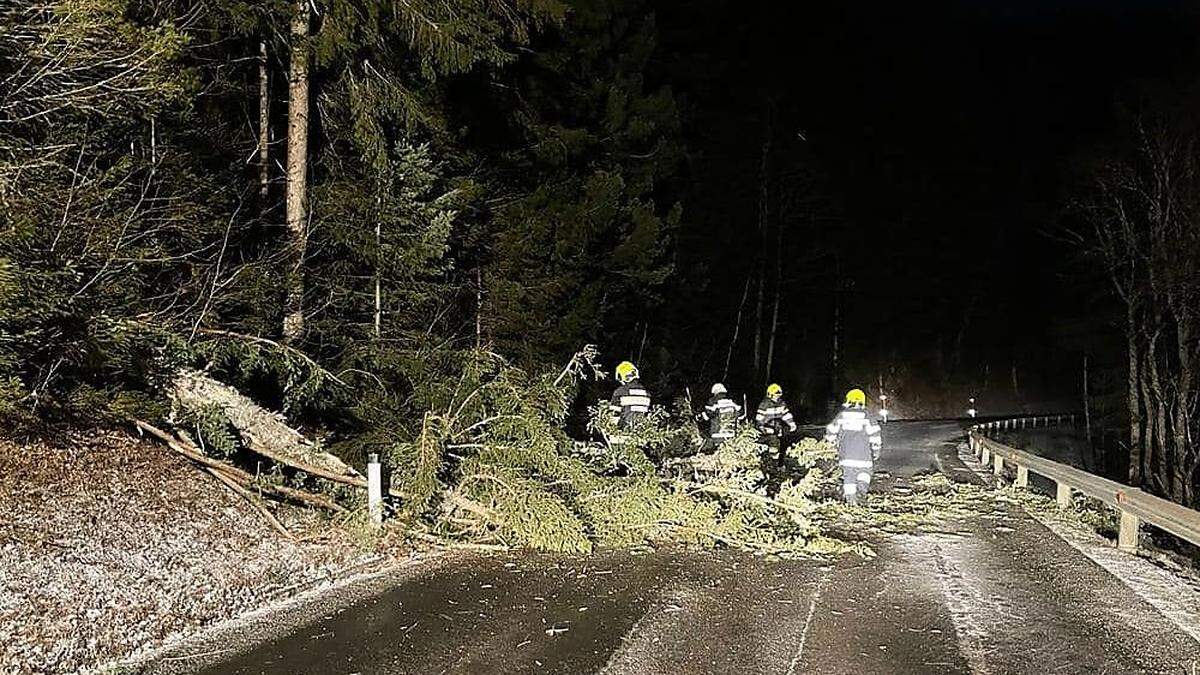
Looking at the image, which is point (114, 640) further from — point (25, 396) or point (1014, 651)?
point (1014, 651)

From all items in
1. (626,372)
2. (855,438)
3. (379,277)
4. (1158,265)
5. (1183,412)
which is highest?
(1158,265)

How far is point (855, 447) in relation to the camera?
13.3m

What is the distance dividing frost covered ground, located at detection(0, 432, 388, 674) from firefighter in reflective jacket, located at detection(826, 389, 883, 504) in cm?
671

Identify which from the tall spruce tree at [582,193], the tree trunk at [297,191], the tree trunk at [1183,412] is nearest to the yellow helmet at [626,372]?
the tall spruce tree at [582,193]

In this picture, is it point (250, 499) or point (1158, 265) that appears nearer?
point (250, 499)

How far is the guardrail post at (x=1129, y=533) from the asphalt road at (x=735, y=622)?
0.88 metres

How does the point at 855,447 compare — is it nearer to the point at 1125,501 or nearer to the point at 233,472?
the point at 1125,501

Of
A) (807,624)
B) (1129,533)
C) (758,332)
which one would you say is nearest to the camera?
(807,624)

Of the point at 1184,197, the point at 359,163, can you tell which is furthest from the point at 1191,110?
the point at 359,163

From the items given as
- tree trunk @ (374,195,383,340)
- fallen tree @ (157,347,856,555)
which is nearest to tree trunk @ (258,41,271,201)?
tree trunk @ (374,195,383,340)

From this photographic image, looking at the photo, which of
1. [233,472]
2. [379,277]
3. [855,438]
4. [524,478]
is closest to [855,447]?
[855,438]

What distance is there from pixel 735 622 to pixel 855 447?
6.44 m

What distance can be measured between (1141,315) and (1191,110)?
6.55 meters

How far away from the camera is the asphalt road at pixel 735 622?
20.9ft
